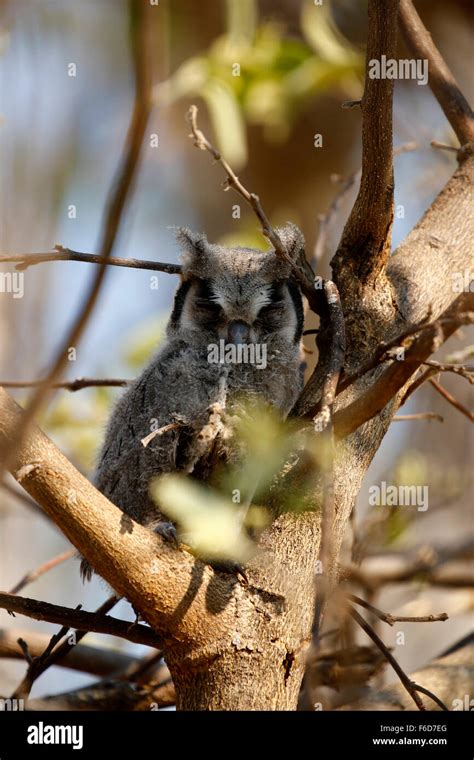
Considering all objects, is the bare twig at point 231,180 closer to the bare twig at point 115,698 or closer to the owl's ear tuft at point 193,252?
the owl's ear tuft at point 193,252

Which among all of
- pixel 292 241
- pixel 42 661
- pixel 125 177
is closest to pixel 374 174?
pixel 292 241

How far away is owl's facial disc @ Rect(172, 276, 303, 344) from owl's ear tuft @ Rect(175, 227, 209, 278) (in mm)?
57

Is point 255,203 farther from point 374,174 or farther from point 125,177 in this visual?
point 125,177

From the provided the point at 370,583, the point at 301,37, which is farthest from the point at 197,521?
the point at 301,37

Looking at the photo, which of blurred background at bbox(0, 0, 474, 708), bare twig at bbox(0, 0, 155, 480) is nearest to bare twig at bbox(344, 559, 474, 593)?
blurred background at bbox(0, 0, 474, 708)

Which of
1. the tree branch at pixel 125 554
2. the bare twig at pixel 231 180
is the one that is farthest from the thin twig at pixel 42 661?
the bare twig at pixel 231 180

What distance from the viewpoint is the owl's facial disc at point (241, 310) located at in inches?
152

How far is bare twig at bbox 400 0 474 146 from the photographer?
382cm

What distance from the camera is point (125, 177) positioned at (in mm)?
1116

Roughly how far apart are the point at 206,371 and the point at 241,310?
1.13 ft

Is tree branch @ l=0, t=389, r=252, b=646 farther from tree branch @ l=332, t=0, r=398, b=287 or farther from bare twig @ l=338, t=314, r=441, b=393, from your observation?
tree branch @ l=332, t=0, r=398, b=287

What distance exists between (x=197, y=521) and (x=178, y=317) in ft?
6.36

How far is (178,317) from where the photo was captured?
13.2ft
